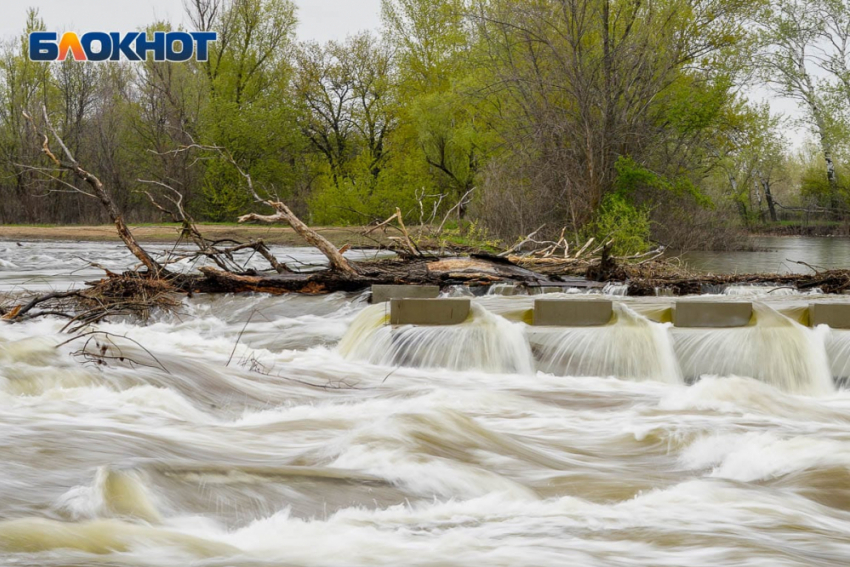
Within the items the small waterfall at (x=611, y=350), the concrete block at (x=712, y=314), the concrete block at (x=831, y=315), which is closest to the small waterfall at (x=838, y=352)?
the concrete block at (x=831, y=315)

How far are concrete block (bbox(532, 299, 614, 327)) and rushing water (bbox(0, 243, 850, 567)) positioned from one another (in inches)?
8.7

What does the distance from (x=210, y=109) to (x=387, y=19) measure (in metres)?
9.91

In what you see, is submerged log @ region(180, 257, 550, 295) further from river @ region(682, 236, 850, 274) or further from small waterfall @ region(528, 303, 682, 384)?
river @ region(682, 236, 850, 274)

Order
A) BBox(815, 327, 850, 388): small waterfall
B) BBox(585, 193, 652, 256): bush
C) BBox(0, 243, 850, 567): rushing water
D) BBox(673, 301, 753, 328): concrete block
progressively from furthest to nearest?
BBox(585, 193, 652, 256): bush < BBox(673, 301, 753, 328): concrete block < BBox(815, 327, 850, 388): small waterfall < BBox(0, 243, 850, 567): rushing water

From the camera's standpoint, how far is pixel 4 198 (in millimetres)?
48344

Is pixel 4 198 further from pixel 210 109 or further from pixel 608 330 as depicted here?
pixel 608 330

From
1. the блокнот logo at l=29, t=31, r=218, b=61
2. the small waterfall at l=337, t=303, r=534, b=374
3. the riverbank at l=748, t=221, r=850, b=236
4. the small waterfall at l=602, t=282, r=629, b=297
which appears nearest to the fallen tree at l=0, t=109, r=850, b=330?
the small waterfall at l=602, t=282, r=629, b=297

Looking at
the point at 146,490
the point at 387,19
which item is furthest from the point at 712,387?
the point at 387,19

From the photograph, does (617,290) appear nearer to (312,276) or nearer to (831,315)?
(831,315)

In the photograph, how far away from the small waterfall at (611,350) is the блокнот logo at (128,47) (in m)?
40.0

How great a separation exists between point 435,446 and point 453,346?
3915mm

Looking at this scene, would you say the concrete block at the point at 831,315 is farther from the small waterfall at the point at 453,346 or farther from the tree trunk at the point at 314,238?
the tree trunk at the point at 314,238

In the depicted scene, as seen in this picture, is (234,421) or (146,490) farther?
(234,421)

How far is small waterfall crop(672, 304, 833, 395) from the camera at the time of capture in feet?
28.8
